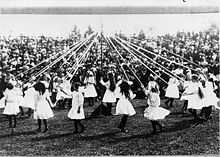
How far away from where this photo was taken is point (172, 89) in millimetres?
11273

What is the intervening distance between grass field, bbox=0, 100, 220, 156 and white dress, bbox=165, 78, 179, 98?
1486mm

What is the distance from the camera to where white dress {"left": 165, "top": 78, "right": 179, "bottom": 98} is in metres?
11.2

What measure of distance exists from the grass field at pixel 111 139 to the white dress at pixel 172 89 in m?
1.49

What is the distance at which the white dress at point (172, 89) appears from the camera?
11.2 meters

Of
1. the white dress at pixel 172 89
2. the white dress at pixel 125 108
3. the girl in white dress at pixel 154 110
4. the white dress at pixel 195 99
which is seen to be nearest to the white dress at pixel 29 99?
the white dress at pixel 125 108

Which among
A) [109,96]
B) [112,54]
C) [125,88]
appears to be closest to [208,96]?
[125,88]

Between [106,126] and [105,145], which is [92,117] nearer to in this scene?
[106,126]

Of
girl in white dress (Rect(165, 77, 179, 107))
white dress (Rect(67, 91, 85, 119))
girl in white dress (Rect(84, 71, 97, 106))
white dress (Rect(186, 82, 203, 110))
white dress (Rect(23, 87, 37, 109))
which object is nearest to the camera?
white dress (Rect(67, 91, 85, 119))

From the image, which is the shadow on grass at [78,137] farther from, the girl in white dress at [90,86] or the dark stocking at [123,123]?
the girl in white dress at [90,86]

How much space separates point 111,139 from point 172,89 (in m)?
3.99

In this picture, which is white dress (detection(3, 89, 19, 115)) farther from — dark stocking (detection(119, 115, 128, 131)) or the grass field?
dark stocking (detection(119, 115, 128, 131))

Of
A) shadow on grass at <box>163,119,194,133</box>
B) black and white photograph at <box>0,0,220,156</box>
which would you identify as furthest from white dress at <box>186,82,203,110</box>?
shadow on grass at <box>163,119,194,133</box>

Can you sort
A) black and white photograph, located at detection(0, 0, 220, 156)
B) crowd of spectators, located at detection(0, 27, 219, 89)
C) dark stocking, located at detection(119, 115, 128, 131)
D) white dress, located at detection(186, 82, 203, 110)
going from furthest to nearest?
crowd of spectators, located at detection(0, 27, 219, 89)
white dress, located at detection(186, 82, 203, 110)
dark stocking, located at detection(119, 115, 128, 131)
black and white photograph, located at detection(0, 0, 220, 156)

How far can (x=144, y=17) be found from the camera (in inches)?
317
